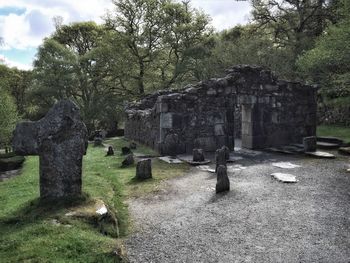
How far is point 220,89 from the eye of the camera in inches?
628

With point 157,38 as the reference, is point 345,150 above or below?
below

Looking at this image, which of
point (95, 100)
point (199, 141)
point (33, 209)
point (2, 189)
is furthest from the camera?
point (95, 100)

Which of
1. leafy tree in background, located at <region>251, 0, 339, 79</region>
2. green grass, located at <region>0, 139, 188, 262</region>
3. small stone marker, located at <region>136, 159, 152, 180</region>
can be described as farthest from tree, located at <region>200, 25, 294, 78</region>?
green grass, located at <region>0, 139, 188, 262</region>

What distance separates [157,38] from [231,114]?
2072cm

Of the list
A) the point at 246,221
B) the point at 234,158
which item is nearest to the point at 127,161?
the point at 234,158

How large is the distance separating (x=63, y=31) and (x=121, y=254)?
41.3 meters

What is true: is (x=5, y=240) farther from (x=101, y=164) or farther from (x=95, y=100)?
(x=95, y=100)

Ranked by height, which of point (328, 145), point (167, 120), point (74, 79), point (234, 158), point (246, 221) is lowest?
point (246, 221)

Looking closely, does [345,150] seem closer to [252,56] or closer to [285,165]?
[285,165]

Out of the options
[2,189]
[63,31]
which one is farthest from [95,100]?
[2,189]

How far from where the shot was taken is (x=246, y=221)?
6727 millimetres

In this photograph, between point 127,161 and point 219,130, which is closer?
point 127,161

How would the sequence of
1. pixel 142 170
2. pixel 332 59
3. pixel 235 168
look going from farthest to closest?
pixel 332 59 < pixel 235 168 < pixel 142 170

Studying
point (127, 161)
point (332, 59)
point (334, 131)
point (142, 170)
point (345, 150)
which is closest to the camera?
point (142, 170)
